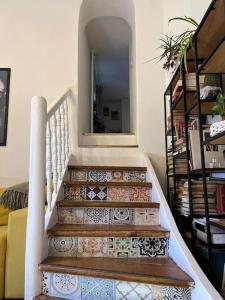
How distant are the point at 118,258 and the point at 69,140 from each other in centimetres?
165

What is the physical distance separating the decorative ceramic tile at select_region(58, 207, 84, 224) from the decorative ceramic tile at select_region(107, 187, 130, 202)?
345mm

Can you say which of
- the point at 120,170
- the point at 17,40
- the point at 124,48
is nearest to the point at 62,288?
the point at 120,170

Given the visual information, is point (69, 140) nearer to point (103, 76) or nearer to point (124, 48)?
point (124, 48)

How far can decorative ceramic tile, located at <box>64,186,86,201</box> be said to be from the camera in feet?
7.20

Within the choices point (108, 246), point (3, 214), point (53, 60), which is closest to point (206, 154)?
point (108, 246)

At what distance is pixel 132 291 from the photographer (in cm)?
132

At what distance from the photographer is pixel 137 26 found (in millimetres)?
3131

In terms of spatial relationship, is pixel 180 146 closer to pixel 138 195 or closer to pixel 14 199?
pixel 138 195

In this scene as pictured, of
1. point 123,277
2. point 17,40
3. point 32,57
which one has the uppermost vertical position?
point 17,40

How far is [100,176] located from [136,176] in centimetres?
37

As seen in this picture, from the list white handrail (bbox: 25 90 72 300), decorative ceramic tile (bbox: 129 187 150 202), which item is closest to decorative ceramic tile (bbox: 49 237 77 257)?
white handrail (bbox: 25 90 72 300)

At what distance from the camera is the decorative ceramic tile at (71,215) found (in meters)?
1.93

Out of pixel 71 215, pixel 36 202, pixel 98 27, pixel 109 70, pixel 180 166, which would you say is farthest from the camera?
pixel 109 70

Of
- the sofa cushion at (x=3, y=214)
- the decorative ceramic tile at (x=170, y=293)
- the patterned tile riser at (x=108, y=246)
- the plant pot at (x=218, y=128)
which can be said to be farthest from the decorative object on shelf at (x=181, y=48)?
the sofa cushion at (x=3, y=214)
